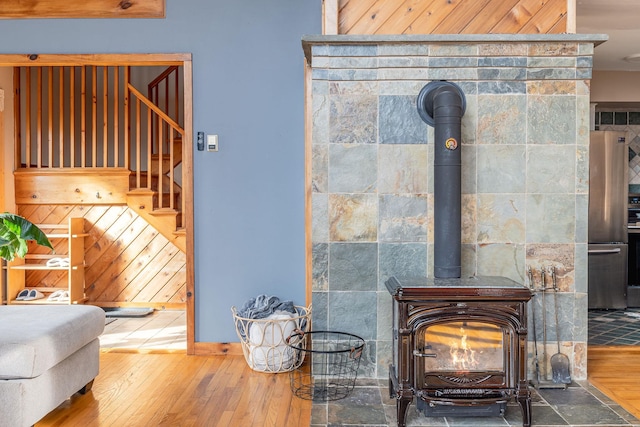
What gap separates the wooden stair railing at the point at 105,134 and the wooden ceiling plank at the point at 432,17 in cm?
255

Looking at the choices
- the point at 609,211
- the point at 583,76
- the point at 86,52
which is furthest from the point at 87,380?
the point at 609,211

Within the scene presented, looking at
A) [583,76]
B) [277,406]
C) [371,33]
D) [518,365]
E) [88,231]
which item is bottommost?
[277,406]

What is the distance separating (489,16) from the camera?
3.27 m

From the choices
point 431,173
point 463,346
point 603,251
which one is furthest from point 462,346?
point 603,251

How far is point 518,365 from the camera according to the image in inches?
99.7

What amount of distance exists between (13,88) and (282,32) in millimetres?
3209

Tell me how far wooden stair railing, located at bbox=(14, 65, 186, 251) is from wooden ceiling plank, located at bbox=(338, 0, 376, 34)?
2.23 m

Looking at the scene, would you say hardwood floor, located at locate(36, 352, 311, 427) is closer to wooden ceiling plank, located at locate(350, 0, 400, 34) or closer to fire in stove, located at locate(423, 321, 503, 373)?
fire in stove, located at locate(423, 321, 503, 373)

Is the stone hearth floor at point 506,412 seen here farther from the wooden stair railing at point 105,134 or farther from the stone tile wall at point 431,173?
the wooden stair railing at point 105,134

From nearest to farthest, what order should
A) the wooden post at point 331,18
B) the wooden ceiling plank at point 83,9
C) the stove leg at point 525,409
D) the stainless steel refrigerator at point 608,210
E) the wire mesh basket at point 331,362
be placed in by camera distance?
the stove leg at point 525,409
the wire mesh basket at point 331,362
the wooden post at point 331,18
the wooden ceiling plank at point 83,9
the stainless steel refrigerator at point 608,210

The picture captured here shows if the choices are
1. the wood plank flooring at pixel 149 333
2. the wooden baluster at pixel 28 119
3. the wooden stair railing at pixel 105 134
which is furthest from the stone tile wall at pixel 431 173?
the wooden baluster at pixel 28 119

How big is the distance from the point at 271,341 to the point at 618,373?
2.21 metres

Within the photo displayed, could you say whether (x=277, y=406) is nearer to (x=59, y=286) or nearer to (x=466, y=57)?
(x=466, y=57)

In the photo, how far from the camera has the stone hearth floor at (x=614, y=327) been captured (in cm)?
395
